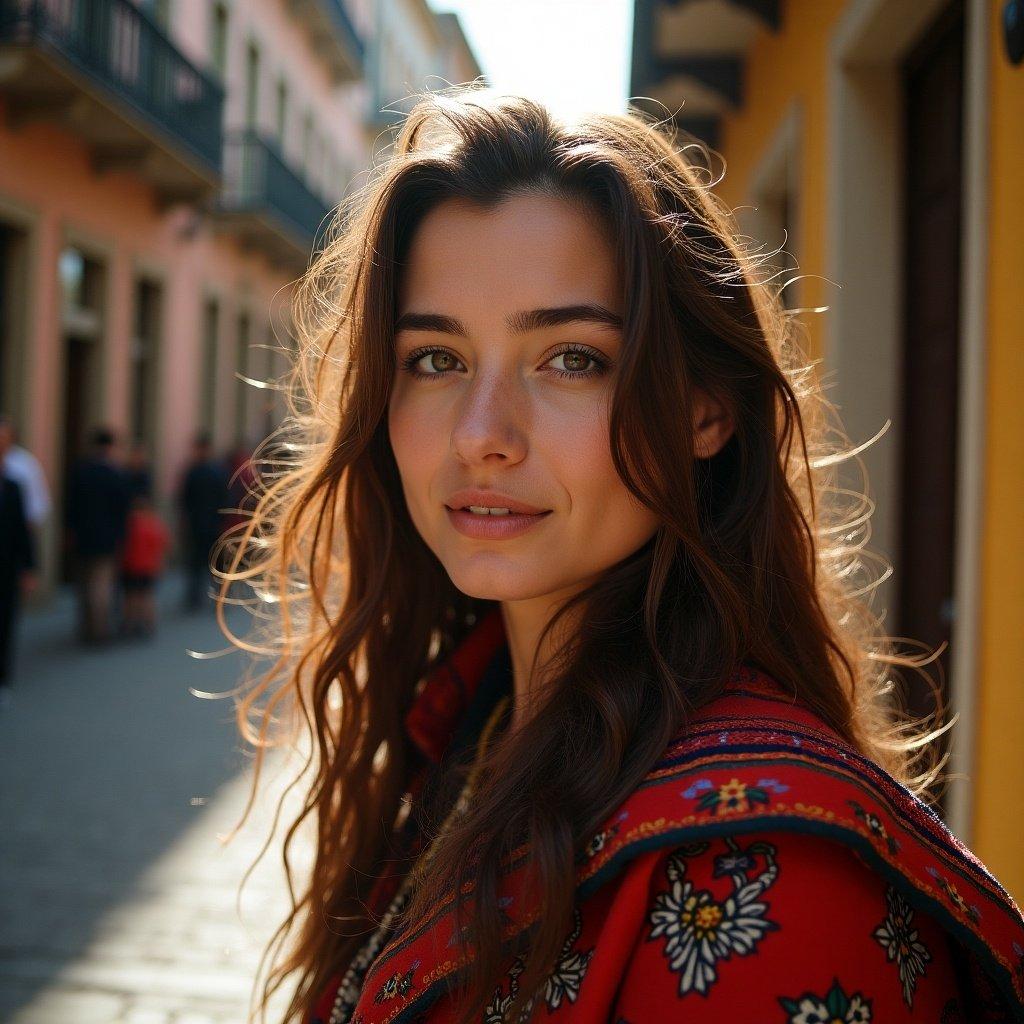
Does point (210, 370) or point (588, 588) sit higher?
point (210, 370)

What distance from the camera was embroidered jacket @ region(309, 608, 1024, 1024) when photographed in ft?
3.41

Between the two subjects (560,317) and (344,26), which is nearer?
(560,317)

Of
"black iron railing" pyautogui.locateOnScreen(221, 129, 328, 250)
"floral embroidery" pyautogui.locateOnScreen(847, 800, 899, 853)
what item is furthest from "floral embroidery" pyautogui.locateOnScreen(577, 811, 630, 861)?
"black iron railing" pyautogui.locateOnScreen(221, 129, 328, 250)

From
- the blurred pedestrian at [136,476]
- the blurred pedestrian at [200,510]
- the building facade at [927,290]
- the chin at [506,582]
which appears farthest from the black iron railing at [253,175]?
the chin at [506,582]

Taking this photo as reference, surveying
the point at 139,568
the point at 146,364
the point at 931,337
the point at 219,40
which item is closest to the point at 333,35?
the point at 219,40

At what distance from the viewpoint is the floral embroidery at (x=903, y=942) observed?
3.50 feet

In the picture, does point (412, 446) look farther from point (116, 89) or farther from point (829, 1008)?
point (116, 89)

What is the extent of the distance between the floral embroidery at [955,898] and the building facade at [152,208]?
6874 mm

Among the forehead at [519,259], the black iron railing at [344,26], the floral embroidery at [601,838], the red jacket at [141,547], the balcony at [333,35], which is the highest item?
the black iron railing at [344,26]

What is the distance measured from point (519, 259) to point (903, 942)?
1.00 m

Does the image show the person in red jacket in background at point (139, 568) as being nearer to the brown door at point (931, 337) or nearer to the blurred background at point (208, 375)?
the blurred background at point (208, 375)

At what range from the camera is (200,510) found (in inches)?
545

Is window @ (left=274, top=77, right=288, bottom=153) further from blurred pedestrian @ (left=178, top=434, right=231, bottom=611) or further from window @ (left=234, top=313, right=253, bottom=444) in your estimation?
blurred pedestrian @ (left=178, top=434, right=231, bottom=611)

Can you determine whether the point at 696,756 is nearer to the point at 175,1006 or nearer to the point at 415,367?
the point at 415,367
